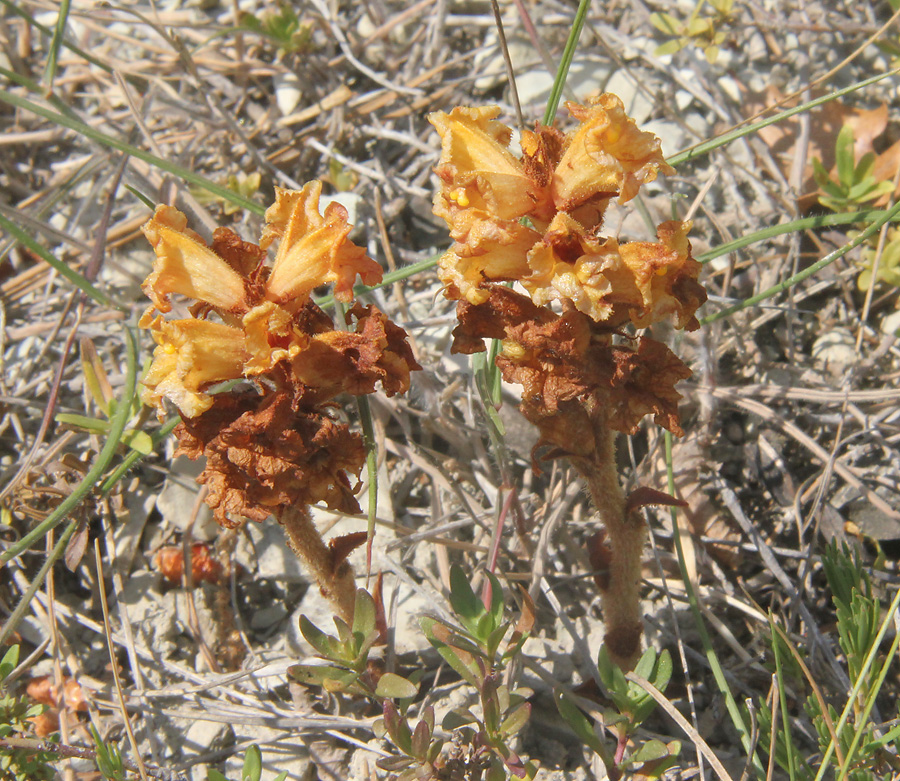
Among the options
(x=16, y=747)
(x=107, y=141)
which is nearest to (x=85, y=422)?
(x=107, y=141)

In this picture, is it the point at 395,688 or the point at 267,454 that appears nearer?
the point at 267,454

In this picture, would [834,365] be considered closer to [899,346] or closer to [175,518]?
[899,346]

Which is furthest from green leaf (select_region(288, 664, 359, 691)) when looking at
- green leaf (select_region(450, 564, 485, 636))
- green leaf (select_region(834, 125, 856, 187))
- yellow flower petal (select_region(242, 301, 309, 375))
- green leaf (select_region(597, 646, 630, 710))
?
green leaf (select_region(834, 125, 856, 187))

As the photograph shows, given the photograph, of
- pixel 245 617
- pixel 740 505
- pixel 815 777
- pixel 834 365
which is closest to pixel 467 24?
pixel 834 365

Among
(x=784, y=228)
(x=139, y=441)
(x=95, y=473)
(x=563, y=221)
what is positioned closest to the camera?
(x=563, y=221)

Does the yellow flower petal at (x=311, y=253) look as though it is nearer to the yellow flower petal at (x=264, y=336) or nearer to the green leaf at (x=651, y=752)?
the yellow flower petal at (x=264, y=336)

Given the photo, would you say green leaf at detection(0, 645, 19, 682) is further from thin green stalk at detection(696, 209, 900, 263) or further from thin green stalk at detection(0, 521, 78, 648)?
thin green stalk at detection(696, 209, 900, 263)

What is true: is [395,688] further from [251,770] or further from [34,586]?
[34,586]

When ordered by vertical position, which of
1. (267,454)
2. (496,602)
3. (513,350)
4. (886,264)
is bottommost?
(496,602)

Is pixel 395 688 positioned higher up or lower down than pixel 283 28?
lower down
